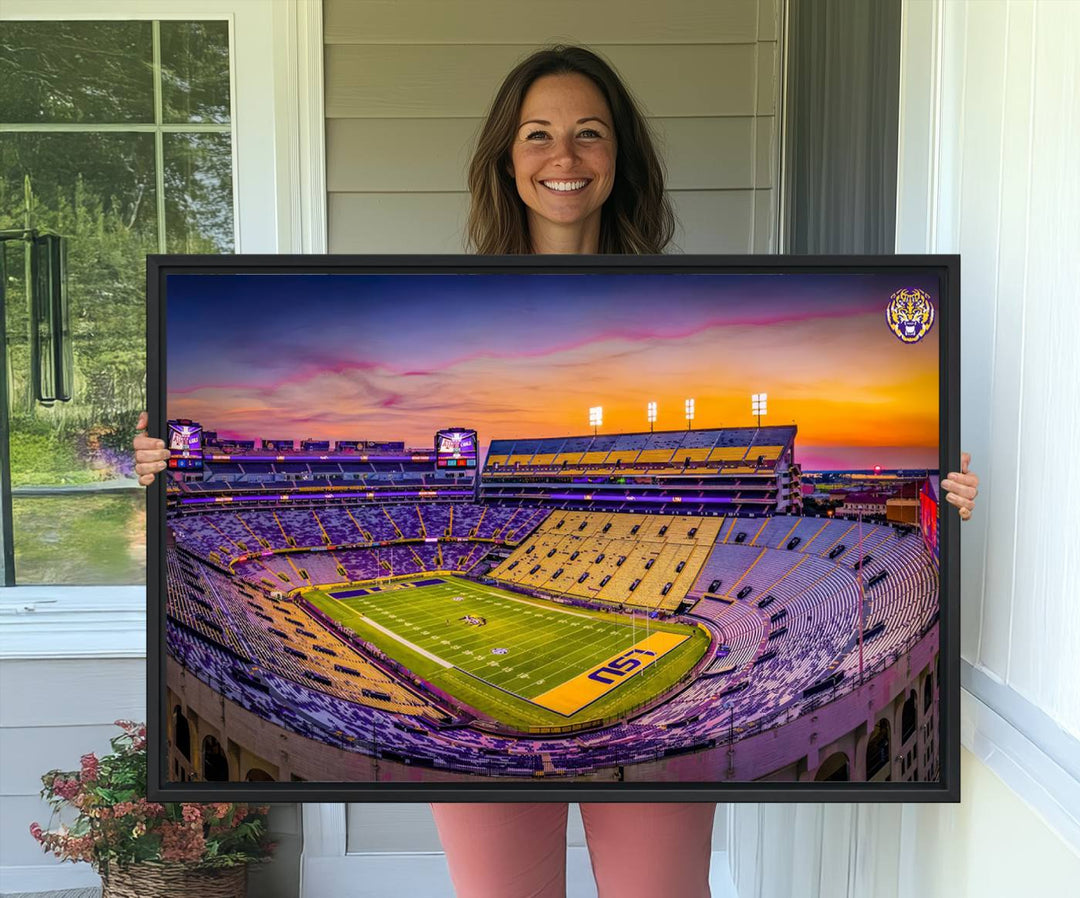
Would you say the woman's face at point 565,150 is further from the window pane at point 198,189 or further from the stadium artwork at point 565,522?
the window pane at point 198,189

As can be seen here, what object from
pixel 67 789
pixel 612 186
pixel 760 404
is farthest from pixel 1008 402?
pixel 67 789

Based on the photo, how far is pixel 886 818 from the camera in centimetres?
138

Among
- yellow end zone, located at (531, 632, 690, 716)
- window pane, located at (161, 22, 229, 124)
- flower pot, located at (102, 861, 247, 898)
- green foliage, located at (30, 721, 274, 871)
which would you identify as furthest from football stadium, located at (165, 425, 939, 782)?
window pane, located at (161, 22, 229, 124)

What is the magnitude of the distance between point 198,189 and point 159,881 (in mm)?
1719

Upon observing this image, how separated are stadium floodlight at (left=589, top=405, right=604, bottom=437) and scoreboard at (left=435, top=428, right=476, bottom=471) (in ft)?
0.51

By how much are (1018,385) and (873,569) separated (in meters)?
0.29

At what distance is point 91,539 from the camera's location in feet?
7.48

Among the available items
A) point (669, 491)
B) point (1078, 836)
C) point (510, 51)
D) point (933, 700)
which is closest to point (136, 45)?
point (510, 51)

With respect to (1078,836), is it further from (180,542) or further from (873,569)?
(180,542)

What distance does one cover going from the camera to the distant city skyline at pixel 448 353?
109 centimetres

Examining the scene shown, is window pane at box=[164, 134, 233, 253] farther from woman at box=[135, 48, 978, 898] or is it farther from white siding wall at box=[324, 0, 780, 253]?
woman at box=[135, 48, 978, 898]

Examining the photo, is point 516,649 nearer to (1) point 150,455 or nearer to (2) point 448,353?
(2) point 448,353

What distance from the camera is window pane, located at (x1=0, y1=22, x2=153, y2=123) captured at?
217cm

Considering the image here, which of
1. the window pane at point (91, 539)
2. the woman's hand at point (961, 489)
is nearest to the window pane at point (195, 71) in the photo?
the window pane at point (91, 539)
